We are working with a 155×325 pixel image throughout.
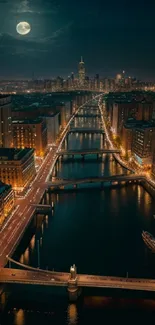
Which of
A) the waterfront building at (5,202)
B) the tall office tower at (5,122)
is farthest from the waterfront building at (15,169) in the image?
the tall office tower at (5,122)

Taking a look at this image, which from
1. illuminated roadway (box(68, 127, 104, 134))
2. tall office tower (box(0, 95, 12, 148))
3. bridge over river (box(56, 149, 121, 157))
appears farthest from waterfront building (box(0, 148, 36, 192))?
illuminated roadway (box(68, 127, 104, 134))

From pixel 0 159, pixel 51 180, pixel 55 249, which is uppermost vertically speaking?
pixel 0 159

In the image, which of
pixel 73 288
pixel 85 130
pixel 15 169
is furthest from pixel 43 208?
pixel 85 130

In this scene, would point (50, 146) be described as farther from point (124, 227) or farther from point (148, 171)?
point (124, 227)

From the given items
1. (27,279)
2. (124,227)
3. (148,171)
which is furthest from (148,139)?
(27,279)

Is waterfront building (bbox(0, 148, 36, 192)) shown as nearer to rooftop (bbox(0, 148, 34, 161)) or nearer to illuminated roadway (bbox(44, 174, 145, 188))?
rooftop (bbox(0, 148, 34, 161))
